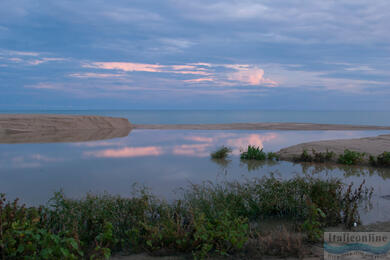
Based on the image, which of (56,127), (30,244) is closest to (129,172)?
(30,244)

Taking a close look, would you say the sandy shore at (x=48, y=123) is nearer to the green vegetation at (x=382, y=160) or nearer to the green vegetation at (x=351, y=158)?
the green vegetation at (x=351, y=158)

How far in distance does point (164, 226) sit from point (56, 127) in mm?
19600

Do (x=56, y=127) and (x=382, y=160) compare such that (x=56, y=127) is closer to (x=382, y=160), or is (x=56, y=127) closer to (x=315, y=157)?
(x=315, y=157)

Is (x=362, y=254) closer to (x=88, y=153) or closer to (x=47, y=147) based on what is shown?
(x=88, y=153)

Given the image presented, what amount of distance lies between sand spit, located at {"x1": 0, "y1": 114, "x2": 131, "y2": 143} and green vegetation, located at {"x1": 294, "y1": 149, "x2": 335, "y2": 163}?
10.9 meters

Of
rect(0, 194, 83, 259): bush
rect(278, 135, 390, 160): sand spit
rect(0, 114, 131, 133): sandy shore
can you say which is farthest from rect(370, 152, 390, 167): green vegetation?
rect(0, 114, 131, 133): sandy shore

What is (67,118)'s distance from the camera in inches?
892

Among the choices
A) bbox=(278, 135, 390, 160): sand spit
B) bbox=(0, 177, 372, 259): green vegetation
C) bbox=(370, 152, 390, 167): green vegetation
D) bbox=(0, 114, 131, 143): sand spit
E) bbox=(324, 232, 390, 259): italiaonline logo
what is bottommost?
bbox=(324, 232, 390, 259): italiaonline logo

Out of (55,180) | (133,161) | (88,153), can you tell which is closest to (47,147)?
(88,153)

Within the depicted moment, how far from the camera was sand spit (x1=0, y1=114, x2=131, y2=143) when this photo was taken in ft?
63.3

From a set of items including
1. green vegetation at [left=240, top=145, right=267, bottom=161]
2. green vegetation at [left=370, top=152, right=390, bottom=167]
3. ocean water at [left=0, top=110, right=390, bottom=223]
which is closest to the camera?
ocean water at [left=0, top=110, right=390, bottom=223]

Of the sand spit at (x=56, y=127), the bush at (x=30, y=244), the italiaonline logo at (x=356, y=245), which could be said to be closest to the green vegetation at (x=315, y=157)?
the italiaonline logo at (x=356, y=245)

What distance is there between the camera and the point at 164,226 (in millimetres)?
3951

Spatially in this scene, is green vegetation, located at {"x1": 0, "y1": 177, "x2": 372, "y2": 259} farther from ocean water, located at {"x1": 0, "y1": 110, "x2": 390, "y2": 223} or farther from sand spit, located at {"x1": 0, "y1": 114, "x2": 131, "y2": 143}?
sand spit, located at {"x1": 0, "y1": 114, "x2": 131, "y2": 143}
